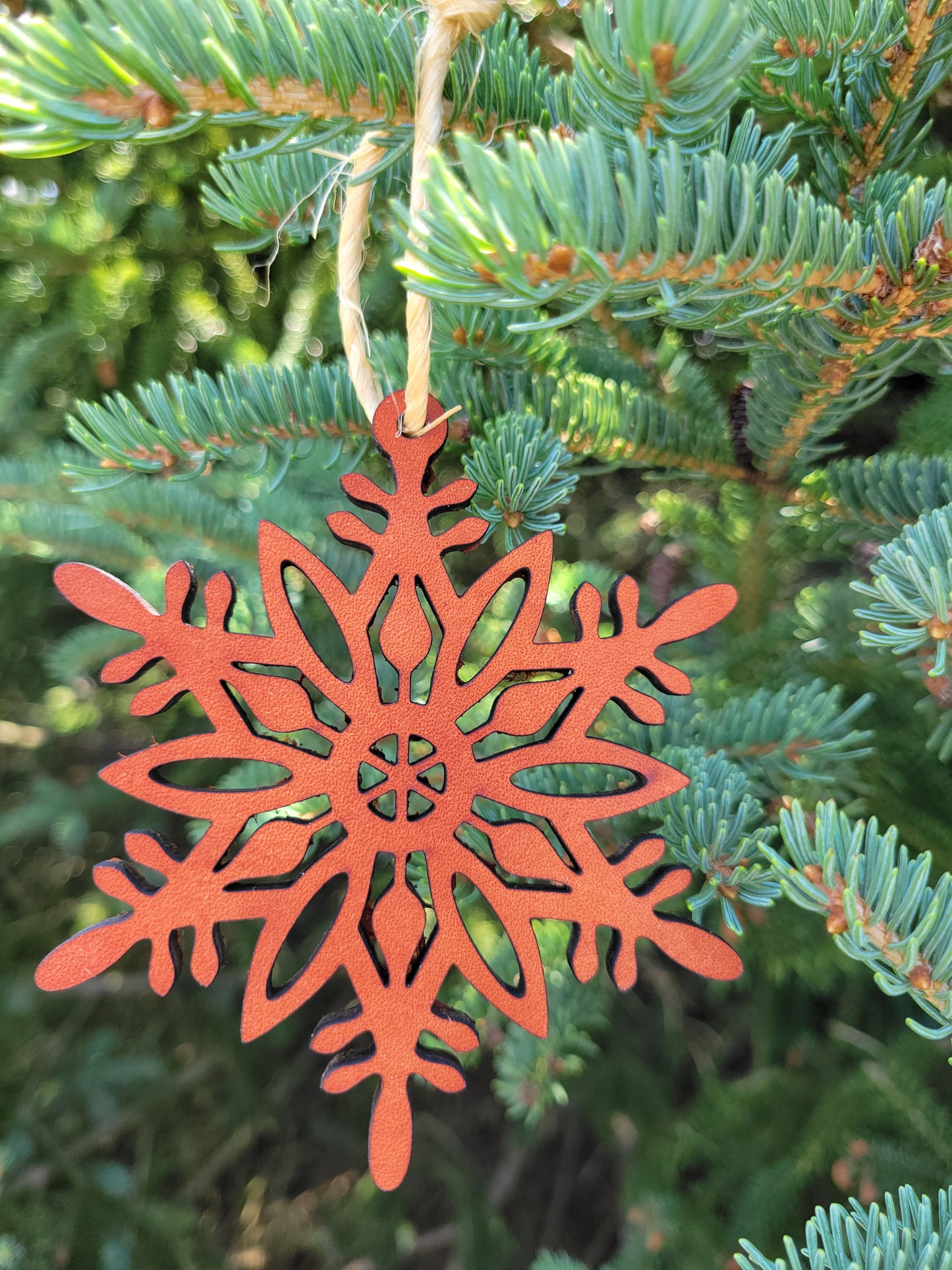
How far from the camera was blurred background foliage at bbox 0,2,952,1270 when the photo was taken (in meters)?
0.52

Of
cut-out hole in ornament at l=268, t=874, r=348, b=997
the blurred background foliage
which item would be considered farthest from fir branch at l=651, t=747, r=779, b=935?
cut-out hole in ornament at l=268, t=874, r=348, b=997

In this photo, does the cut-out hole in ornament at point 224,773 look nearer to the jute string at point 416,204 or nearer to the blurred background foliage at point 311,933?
the blurred background foliage at point 311,933

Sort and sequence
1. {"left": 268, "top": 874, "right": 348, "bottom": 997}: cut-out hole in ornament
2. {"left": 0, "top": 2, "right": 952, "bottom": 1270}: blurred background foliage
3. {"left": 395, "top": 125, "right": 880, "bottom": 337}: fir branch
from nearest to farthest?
{"left": 395, "top": 125, "right": 880, "bottom": 337}: fir branch
{"left": 0, "top": 2, "right": 952, "bottom": 1270}: blurred background foliage
{"left": 268, "top": 874, "right": 348, "bottom": 997}: cut-out hole in ornament

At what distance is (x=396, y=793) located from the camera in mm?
377

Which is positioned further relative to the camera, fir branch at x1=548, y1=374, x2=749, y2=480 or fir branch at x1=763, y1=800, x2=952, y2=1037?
fir branch at x1=548, y1=374, x2=749, y2=480

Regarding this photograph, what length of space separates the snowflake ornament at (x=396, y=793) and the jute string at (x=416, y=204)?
2cm

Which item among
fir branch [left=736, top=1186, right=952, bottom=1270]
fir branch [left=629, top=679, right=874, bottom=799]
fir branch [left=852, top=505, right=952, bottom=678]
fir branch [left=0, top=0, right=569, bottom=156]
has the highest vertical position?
fir branch [left=0, top=0, right=569, bottom=156]

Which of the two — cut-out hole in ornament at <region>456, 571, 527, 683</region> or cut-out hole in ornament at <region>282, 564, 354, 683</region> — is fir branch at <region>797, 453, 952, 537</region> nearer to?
cut-out hole in ornament at <region>456, 571, 527, 683</region>

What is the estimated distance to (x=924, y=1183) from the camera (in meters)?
0.48

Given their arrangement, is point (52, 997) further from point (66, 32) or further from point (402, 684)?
point (66, 32)

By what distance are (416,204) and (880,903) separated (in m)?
0.31

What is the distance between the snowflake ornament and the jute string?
2cm

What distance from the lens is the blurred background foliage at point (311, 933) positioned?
0.52 m

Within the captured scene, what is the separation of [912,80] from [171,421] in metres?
0.39
